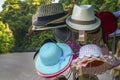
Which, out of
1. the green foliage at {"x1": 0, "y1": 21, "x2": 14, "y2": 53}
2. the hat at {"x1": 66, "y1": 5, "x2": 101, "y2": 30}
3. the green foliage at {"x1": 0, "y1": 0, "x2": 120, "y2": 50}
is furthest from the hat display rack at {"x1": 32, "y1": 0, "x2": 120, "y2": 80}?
the green foliage at {"x1": 0, "y1": 0, "x2": 120, "y2": 50}

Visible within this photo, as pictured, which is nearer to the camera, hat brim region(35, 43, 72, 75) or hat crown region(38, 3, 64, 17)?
hat brim region(35, 43, 72, 75)

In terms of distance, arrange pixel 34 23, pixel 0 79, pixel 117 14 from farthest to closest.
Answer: pixel 0 79 < pixel 117 14 < pixel 34 23

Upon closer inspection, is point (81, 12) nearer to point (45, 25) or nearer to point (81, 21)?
point (81, 21)

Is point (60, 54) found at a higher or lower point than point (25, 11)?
higher

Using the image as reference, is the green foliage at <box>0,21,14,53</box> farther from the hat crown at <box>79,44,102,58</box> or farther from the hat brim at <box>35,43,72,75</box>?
the hat crown at <box>79,44,102,58</box>

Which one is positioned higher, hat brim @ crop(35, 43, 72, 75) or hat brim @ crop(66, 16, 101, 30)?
hat brim @ crop(66, 16, 101, 30)

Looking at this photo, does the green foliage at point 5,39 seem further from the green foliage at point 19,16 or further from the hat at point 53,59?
the hat at point 53,59

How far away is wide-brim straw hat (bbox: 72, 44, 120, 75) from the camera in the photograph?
4.56ft

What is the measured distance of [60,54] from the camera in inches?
59.4

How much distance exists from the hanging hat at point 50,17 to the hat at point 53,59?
8 centimetres

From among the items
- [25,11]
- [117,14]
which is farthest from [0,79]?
[25,11]

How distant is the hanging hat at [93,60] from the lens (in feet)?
4.56

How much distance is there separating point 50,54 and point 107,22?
0.98 ft

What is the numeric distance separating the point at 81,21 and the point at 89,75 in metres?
0.21
